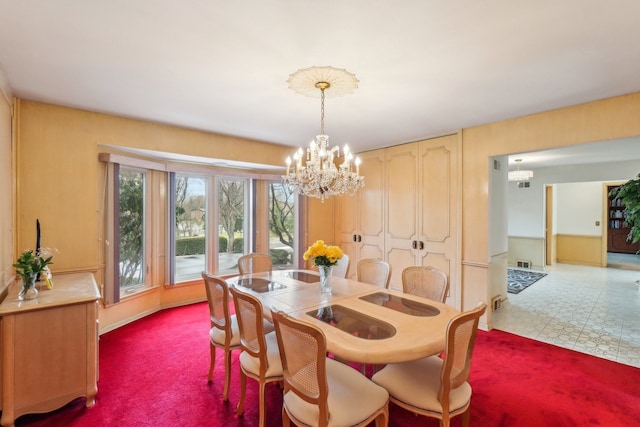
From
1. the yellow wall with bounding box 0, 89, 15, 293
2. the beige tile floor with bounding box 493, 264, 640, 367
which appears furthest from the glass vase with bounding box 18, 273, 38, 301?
the beige tile floor with bounding box 493, 264, 640, 367

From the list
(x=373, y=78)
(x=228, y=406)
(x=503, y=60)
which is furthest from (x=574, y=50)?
(x=228, y=406)

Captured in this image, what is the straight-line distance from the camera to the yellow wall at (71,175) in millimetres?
2768

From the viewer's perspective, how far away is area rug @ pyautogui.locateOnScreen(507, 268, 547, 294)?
517 centimetres

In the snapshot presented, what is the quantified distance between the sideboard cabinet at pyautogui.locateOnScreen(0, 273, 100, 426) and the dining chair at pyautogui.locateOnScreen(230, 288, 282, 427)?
3.74 ft

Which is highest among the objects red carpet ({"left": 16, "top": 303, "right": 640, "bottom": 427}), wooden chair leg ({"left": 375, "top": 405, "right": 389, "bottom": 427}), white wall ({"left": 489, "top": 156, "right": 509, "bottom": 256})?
white wall ({"left": 489, "top": 156, "right": 509, "bottom": 256})

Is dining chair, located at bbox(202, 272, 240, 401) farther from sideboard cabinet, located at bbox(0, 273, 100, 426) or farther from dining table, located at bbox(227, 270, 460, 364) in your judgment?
sideboard cabinet, located at bbox(0, 273, 100, 426)

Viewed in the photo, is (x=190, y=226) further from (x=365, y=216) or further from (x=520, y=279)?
(x=520, y=279)

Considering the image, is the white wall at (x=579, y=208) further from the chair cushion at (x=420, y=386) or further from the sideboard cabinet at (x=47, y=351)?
the sideboard cabinet at (x=47, y=351)

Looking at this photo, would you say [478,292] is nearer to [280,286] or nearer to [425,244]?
[425,244]

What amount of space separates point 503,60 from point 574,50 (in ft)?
1.29

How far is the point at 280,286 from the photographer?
2.69m

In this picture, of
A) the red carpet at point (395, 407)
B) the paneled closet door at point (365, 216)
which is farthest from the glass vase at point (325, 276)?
the paneled closet door at point (365, 216)

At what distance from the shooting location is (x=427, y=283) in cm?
256

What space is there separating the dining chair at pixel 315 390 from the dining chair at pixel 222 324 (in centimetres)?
75
